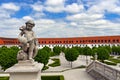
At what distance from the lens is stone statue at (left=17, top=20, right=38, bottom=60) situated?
8703 millimetres

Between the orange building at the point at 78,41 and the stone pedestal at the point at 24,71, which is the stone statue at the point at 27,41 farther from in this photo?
the orange building at the point at 78,41

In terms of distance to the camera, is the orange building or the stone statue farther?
the orange building

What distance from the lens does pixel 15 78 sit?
8.45 m

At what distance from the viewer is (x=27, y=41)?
8.70 meters

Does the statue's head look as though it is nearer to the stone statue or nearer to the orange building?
the stone statue

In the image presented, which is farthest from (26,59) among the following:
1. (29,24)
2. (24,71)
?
(29,24)

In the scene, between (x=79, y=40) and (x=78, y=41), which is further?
(x=78, y=41)

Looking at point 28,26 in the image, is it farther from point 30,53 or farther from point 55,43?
point 55,43

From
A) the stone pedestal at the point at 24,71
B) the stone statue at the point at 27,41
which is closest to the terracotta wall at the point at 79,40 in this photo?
the stone statue at the point at 27,41

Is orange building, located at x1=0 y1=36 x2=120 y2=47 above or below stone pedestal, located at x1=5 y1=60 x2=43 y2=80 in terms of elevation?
below


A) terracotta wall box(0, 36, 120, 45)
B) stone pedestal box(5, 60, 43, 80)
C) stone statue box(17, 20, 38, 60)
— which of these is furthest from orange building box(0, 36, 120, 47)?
stone pedestal box(5, 60, 43, 80)

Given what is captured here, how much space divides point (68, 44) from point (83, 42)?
697 centimetres

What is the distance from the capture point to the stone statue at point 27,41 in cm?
870

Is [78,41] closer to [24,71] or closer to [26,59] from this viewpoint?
[26,59]
